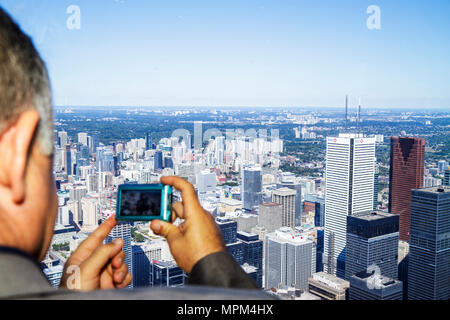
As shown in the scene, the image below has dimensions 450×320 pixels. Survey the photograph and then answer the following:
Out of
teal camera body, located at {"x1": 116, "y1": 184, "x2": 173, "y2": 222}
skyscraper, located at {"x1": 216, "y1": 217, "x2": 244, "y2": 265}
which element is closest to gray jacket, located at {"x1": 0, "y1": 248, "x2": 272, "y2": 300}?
teal camera body, located at {"x1": 116, "y1": 184, "x2": 173, "y2": 222}

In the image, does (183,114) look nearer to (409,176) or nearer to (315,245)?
(315,245)

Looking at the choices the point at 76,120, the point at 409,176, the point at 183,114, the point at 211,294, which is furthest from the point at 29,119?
the point at 409,176

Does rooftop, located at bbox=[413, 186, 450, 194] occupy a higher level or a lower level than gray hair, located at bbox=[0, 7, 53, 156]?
lower

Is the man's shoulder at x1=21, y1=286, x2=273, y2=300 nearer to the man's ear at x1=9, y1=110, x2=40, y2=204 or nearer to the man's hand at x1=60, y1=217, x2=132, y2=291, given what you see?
the man's ear at x1=9, y1=110, x2=40, y2=204

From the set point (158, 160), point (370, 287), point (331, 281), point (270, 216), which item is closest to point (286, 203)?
point (270, 216)

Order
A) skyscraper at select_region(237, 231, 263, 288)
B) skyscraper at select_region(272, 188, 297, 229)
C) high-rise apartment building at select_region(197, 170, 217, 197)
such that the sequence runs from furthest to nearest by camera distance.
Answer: skyscraper at select_region(272, 188, 297, 229)
skyscraper at select_region(237, 231, 263, 288)
high-rise apartment building at select_region(197, 170, 217, 197)

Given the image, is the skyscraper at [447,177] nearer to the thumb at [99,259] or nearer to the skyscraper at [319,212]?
the skyscraper at [319,212]

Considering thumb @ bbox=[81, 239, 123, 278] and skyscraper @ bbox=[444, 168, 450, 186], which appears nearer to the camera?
thumb @ bbox=[81, 239, 123, 278]
